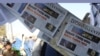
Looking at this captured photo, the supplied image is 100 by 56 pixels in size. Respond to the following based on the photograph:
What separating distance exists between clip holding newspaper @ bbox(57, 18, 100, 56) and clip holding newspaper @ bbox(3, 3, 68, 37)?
8cm

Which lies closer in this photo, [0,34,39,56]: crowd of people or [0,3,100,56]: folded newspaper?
[0,3,100,56]: folded newspaper

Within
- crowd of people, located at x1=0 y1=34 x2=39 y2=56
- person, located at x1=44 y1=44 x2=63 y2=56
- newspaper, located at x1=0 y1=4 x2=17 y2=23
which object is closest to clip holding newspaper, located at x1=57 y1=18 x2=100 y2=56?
newspaper, located at x1=0 y1=4 x2=17 y2=23

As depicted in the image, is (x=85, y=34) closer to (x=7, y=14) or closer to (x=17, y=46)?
(x=7, y=14)

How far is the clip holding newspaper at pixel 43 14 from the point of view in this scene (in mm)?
1845

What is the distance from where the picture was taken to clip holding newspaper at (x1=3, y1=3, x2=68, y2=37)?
1.84 meters

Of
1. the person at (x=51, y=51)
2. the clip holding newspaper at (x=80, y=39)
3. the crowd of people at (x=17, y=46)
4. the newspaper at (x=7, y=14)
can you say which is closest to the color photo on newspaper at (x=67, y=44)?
the clip holding newspaper at (x=80, y=39)

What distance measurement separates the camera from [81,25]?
1.85 meters

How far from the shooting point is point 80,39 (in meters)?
1.82

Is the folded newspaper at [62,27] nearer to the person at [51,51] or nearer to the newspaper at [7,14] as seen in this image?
the newspaper at [7,14]

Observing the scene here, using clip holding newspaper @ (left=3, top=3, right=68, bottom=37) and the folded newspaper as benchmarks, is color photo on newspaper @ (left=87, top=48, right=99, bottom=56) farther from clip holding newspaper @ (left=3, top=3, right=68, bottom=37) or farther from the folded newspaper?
clip holding newspaper @ (left=3, top=3, right=68, bottom=37)

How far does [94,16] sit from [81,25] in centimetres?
72

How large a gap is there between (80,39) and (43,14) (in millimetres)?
266

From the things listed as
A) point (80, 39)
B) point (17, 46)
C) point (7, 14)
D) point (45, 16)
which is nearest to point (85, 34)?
point (80, 39)

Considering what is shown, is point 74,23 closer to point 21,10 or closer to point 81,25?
point 81,25
